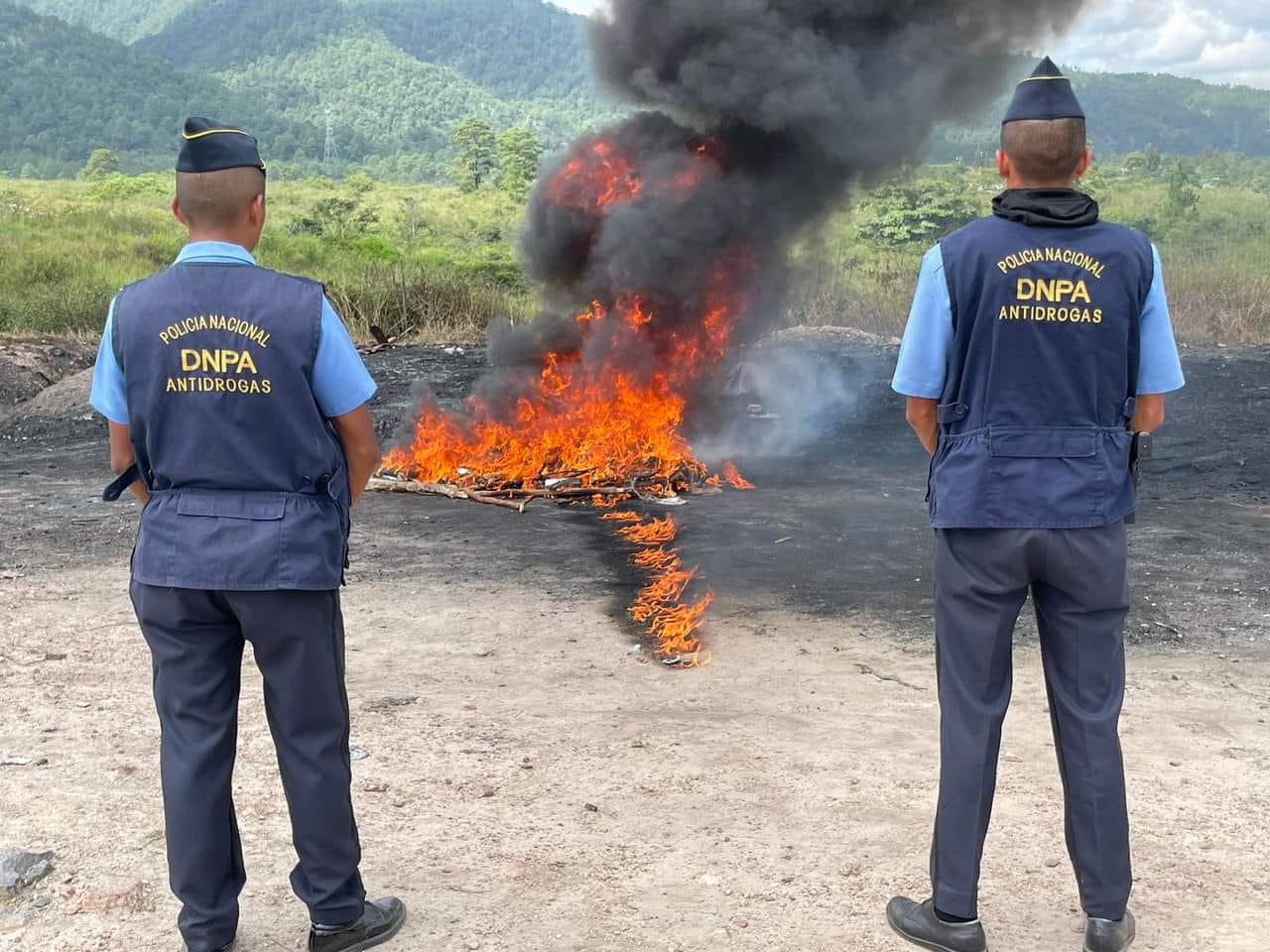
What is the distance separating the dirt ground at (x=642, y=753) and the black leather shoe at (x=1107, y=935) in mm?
106

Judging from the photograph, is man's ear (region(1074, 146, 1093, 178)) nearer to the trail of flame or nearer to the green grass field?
the trail of flame

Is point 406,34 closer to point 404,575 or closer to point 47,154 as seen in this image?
point 47,154

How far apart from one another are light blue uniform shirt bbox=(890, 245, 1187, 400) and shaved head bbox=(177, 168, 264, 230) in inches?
64.8

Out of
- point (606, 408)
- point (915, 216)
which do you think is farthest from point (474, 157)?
point (606, 408)

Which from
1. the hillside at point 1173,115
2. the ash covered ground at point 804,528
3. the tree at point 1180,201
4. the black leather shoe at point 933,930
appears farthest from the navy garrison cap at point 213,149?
the hillside at point 1173,115

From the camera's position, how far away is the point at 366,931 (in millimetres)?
3059

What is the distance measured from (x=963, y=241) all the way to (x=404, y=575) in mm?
4979

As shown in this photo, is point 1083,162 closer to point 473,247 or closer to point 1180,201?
point 1180,201

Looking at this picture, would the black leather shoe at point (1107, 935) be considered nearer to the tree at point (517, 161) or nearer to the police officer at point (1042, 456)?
the police officer at point (1042, 456)

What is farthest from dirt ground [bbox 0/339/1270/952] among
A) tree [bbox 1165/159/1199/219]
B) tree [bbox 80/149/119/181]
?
tree [bbox 80/149/119/181]

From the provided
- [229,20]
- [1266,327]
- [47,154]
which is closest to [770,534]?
[1266,327]

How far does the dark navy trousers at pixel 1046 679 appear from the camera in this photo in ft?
9.35

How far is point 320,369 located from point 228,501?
0.39 metres

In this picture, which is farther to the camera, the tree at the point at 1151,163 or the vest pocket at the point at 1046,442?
the tree at the point at 1151,163
